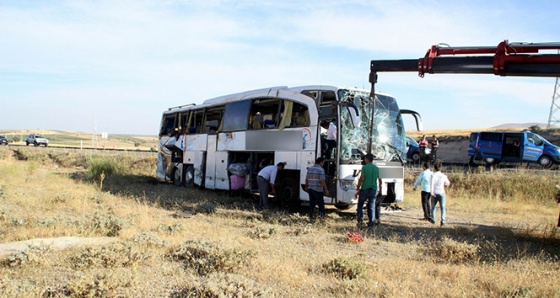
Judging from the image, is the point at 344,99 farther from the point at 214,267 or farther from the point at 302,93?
the point at 214,267

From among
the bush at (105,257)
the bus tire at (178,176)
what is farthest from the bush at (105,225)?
the bus tire at (178,176)

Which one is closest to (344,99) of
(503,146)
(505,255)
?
(505,255)

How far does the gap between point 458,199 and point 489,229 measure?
20.9 ft

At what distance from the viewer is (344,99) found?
1183cm

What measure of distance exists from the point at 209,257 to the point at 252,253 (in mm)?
704

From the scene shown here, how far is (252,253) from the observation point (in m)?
7.21

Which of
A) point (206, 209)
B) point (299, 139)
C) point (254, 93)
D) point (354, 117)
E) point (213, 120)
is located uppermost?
point (254, 93)

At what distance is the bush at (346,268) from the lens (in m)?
6.48

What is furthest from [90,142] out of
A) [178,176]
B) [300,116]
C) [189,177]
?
[300,116]

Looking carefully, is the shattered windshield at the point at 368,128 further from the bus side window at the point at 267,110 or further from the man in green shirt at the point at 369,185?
the bus side window at the point at 267,110

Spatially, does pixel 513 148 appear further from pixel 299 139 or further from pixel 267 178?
pixel 267 178

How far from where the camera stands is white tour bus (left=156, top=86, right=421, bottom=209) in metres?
11.7

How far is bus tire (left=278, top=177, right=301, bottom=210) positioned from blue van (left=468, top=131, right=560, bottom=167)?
654 inches

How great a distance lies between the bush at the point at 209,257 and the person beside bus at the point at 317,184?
14.2ft
